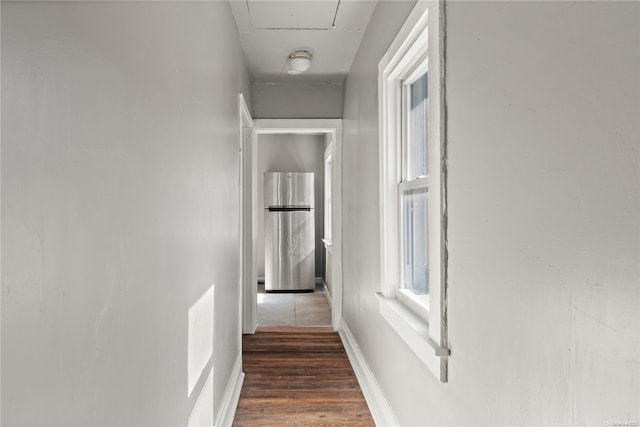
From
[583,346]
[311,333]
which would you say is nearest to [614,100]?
[583,346]

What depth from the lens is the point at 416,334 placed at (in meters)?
1.57

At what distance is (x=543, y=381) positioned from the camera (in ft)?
2.83

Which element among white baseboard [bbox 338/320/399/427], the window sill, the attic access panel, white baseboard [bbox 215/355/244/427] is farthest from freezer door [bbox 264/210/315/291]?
the window sill

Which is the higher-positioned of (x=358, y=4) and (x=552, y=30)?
(x=358, y=4)

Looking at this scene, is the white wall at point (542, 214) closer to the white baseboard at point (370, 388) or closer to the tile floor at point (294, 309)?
the white baseboard at point (370, 388)

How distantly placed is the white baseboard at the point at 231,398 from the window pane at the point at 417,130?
154cm

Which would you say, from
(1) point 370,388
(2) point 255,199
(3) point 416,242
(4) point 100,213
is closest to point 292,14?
(3) point 416,242

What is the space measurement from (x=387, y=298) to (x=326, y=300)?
11.3ft

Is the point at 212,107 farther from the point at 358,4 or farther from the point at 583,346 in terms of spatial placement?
the point at 583,346

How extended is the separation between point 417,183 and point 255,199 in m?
2.36

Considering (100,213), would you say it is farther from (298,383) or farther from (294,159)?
(294,159)

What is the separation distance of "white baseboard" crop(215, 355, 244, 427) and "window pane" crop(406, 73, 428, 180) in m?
1.54

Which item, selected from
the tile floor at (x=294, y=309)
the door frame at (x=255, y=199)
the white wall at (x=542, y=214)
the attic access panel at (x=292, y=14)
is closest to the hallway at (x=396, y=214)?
the white wall at (x=542, y=214)

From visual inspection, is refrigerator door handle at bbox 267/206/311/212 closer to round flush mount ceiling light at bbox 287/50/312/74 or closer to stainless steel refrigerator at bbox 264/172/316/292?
stainless steel refrigerator at bbox 264/172/316/292
